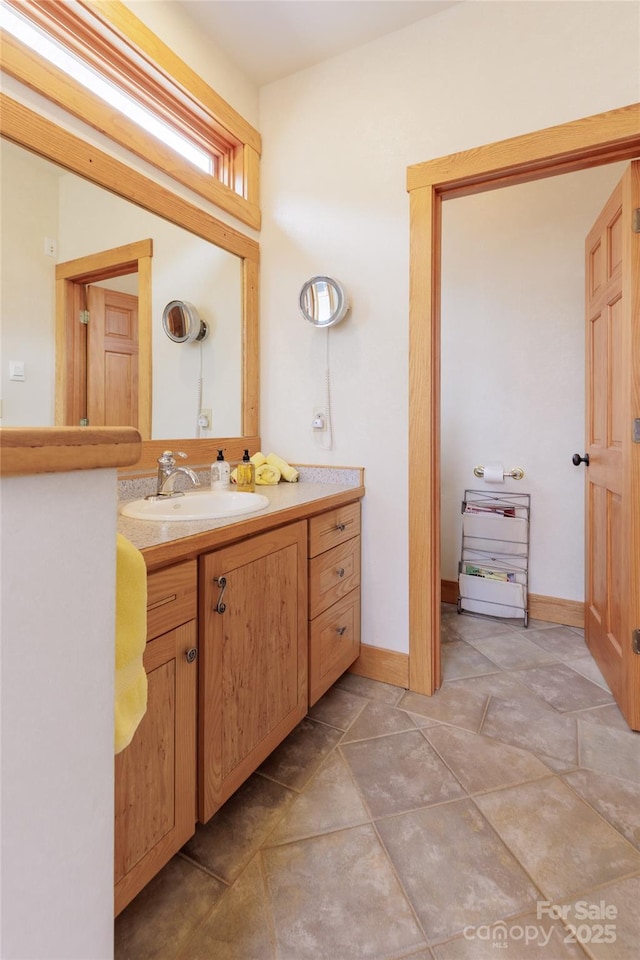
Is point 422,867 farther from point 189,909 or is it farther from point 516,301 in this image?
point 516,301

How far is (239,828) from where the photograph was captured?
1190mm

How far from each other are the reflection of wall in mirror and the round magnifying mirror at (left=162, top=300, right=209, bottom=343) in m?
0.03

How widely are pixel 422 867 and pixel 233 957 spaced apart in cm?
46

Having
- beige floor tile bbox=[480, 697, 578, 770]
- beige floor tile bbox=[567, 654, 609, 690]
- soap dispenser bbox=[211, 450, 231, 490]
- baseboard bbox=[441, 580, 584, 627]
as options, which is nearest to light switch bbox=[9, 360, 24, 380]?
soap dispenser bbox=[211, 450, 231, 490]

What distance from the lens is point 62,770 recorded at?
0.46 meters

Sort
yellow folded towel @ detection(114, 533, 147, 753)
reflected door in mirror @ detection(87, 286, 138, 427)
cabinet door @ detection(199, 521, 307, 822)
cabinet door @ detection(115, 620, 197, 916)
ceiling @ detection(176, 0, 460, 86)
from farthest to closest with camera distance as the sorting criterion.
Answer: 1. ceiling @ detection(176, 0, 460, 86)
2. reflected door in mirror @ detection(87, 286, 138, 427)
3. cabinet door @ detection(199, 521, 307, 822)
4. cabinet door @ detection(115, 620, 197, 916)
5. yellow folded towel @ detection(114, 533, 147, 753)

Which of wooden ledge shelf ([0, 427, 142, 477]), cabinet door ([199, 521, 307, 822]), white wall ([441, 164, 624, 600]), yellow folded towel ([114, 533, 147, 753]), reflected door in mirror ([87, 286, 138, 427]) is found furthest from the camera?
white wall ([441, 164, 624, 600])

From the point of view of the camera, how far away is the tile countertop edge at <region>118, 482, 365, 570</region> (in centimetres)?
94

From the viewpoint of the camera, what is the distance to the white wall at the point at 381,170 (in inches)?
60.6

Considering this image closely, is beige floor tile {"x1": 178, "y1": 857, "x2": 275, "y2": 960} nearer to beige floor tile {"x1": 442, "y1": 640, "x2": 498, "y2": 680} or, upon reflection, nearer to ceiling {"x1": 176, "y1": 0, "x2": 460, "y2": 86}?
beige floor tile {"x1": 442, "y1": 640, "x2": 498, "y2": 680}

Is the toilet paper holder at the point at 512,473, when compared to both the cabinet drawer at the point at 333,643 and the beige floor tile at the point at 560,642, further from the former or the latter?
the cabinet drawer at the point at 333,643

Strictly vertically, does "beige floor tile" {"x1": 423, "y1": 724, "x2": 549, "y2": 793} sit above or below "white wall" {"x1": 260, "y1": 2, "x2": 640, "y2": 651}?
below

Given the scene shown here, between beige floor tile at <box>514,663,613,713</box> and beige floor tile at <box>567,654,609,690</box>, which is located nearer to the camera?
beige floor tile at <box>514,663,613,713</box>

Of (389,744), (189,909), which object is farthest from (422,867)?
(189,909)
